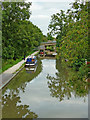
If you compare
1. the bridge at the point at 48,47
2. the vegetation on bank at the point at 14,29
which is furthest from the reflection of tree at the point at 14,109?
the bridge at the point at 48,47

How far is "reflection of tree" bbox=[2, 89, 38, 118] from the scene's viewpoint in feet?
36.5

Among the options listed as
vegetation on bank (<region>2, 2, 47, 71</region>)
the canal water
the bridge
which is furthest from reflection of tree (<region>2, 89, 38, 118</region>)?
the bridge

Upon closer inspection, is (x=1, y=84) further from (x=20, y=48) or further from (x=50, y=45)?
(x=50, y=45)

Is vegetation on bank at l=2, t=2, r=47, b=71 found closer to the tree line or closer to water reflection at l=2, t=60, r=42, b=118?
the tree line

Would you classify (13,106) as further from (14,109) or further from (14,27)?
(14,27)

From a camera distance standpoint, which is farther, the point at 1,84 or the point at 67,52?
the point at 1,84

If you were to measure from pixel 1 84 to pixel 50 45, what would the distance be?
63.4 m

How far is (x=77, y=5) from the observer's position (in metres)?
8.50

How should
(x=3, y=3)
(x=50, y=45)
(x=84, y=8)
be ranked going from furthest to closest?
1. (x=50, y=45)
2. (x=3, y=3)
3. (x=84, y=8)

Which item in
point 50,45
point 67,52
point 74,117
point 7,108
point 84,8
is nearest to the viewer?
point 84,8

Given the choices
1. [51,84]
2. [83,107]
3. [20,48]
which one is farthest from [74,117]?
[20,48]

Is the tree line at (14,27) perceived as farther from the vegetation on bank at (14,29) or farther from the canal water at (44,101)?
the canal water at (44,101)

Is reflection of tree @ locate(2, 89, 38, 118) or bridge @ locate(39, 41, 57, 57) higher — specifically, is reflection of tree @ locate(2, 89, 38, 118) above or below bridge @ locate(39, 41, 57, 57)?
below

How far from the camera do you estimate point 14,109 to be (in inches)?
482
